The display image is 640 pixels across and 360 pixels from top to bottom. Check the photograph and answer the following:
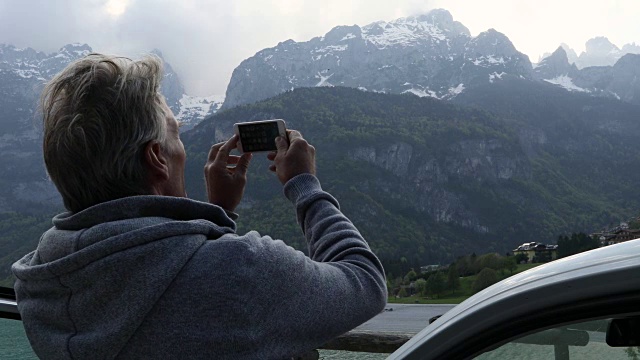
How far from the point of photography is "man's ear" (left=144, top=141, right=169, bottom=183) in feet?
3.40

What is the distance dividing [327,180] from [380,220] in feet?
28.6

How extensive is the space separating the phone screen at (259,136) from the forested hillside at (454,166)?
55371 mm

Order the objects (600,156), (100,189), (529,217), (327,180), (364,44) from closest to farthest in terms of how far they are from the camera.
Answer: (100,189) → (327,180) → (529,217) → (600,156) → (364,44)

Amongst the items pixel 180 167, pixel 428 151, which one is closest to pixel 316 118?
pixel 428 151

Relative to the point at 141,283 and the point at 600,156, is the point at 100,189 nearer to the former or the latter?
the point at 141,283

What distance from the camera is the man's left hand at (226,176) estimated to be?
1.34m

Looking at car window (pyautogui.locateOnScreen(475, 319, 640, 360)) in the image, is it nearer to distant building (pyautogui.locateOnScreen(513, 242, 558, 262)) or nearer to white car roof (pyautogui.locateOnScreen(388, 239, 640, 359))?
white car roof (pyautogui.locateOnScreen(388, 239, 640, 359))

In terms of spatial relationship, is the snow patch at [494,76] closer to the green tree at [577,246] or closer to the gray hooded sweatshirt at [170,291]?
the green tree at [577,246]

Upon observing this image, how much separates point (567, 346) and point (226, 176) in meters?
0.77

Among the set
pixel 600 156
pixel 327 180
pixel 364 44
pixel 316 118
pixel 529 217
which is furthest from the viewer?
pixel 364 44

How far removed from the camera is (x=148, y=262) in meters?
0.93

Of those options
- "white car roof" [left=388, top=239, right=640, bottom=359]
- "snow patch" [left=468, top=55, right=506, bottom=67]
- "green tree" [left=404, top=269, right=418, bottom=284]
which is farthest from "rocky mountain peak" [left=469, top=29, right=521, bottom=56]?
"white car roof" [left=388, top=239, right=640, bottom=359]

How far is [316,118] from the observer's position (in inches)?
3625

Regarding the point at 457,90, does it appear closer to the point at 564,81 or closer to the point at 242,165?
the point at 564,81
